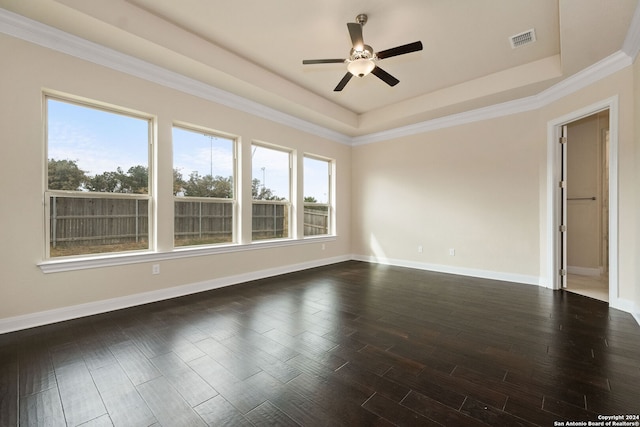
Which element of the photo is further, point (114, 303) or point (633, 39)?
point (114, 303)

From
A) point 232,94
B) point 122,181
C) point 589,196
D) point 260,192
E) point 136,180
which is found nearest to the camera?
point 122,181

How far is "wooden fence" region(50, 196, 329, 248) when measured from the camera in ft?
9.69

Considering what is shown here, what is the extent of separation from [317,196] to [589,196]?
195 inches

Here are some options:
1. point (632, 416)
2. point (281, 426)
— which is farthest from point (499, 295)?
point (281, 426)

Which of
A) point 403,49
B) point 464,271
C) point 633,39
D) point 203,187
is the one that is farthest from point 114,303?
point 633,39

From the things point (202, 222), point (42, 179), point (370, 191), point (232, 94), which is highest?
point (232, 94)

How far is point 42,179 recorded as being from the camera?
276cm

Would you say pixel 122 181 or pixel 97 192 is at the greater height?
pixel 122 181

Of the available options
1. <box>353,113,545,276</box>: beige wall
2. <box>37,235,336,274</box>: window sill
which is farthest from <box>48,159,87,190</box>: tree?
<box>353,113,545,276</box>: beige wall

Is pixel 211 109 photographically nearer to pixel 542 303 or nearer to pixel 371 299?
pixel 371 299

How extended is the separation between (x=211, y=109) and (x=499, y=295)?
493cm

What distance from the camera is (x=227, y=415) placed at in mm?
1526

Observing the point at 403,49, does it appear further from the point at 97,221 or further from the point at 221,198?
the point at 97,221

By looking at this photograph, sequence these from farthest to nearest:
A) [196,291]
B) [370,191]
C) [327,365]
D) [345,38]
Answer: [370,191] → [196,291] → [345,38] → [327,365]
